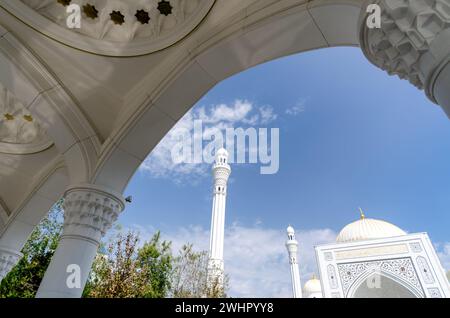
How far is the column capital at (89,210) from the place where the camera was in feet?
10.5

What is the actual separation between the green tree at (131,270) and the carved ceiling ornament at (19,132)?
2.99 meters

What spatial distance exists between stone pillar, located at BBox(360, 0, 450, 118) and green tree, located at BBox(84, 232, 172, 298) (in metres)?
5.92

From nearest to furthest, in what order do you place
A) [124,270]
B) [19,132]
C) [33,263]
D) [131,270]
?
[19,132] → [124,270] → [131,270] → [33,263]

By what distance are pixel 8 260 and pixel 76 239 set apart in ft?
11.2

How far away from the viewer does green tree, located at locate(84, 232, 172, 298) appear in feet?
20.0

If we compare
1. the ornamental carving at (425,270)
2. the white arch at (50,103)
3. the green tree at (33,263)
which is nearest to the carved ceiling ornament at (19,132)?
the white arch at (50,103)

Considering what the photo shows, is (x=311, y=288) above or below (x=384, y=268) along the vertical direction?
above

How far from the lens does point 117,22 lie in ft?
12.3

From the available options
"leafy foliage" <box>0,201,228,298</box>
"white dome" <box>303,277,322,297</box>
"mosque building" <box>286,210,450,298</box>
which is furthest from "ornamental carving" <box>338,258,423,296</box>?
"white dome" <box>303,277,322,297</box>

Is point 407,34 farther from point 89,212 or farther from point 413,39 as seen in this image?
point 89,212

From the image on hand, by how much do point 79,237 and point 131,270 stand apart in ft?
12.7

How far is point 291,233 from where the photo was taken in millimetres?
27938

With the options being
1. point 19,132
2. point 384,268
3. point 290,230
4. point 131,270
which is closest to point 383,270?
point 384,268
